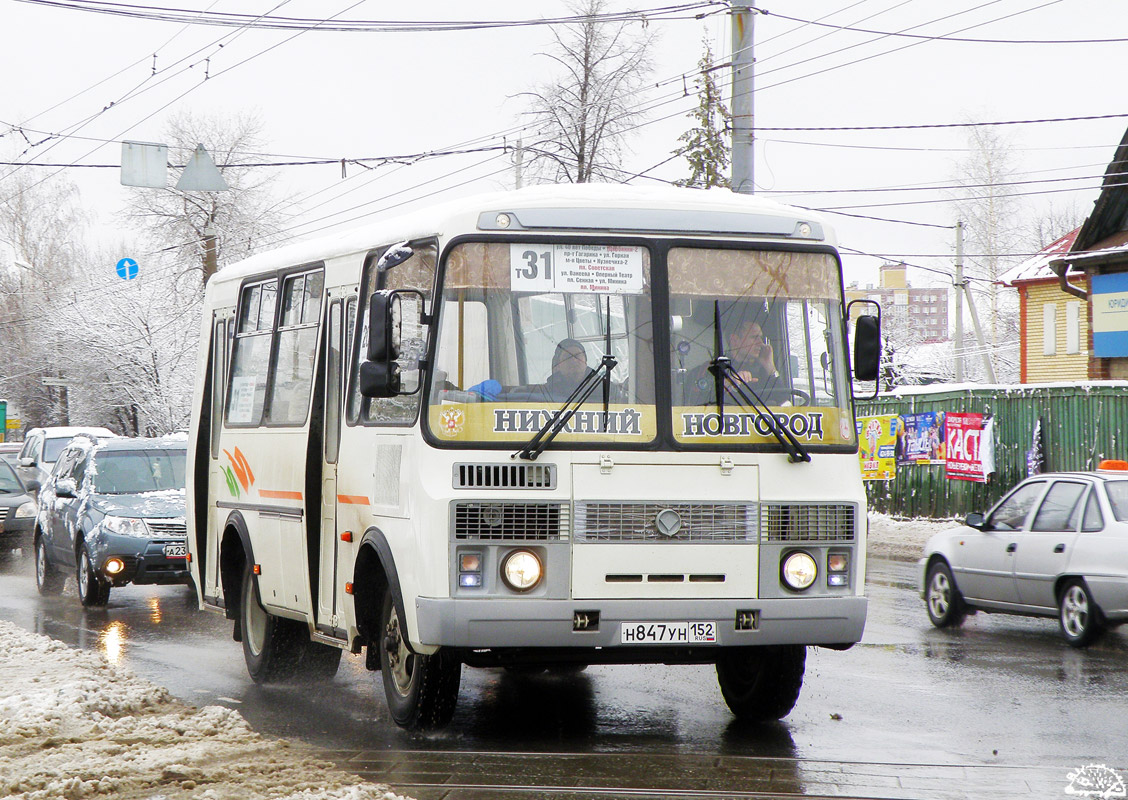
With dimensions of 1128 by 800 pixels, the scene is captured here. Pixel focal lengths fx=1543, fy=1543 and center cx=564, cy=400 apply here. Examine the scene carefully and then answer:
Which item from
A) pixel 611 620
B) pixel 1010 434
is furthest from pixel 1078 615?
pixel 1010 434

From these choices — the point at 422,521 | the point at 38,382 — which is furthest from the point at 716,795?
the point at 38,382

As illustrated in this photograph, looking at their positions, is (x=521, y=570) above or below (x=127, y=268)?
below

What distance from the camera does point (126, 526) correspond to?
16.1 metres

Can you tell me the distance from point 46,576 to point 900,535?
13.9 metres

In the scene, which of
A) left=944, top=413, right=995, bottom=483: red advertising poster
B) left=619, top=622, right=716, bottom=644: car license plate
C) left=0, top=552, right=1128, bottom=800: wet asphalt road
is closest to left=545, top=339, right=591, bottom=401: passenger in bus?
left=619, top=622, right=716, bottom=644: car license plate

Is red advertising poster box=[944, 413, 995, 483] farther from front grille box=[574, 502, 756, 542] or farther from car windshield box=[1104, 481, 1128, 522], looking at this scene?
front grille box=[574, 502, 756, 542]

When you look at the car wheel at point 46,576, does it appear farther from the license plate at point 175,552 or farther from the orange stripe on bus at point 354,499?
the orange stripe on bus at point 354,499

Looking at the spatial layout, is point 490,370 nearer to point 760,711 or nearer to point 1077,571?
point 760,711

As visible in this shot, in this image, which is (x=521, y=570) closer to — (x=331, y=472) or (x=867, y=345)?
(x=331, y=472)

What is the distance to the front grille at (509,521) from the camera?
7.68 metres

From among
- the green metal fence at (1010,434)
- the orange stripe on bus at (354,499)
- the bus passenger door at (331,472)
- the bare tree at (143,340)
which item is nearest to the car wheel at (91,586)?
the bus passenger door at (331,472)

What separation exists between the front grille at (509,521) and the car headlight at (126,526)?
9237mm

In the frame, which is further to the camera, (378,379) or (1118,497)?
(1118,497)

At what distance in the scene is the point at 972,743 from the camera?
26.9 feet
